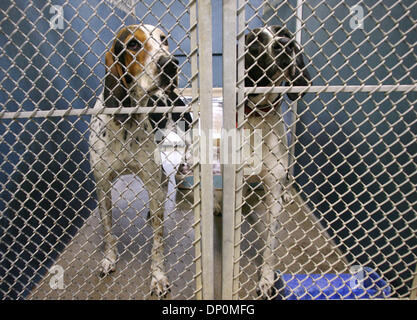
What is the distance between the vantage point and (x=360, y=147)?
5.47 ft

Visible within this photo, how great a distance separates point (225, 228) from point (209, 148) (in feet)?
1.06

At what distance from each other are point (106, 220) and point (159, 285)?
21.4 inches

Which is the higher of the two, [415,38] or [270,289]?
[415,38]

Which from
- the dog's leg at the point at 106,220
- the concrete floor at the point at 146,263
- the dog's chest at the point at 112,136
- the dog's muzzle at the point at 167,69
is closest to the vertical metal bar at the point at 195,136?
the concrete floor at the point at 146,263

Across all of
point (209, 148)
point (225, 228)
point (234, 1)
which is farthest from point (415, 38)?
point (225, 228)

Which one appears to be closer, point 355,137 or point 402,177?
point 402,177

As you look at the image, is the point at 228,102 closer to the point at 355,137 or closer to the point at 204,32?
the point at 204,32

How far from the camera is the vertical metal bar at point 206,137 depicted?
90 centimetres

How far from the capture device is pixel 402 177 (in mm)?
1350

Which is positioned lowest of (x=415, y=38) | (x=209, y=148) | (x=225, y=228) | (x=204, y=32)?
(x=225, y=228)

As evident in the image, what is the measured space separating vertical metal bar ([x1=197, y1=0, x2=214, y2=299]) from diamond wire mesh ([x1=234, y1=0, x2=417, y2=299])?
11 cm

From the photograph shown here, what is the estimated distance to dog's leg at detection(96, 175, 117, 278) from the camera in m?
1.72
